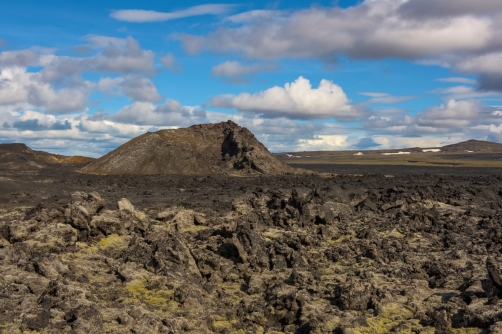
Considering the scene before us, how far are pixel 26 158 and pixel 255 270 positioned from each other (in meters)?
59.5

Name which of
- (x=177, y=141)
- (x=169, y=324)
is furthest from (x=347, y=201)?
(x=177, y=141)

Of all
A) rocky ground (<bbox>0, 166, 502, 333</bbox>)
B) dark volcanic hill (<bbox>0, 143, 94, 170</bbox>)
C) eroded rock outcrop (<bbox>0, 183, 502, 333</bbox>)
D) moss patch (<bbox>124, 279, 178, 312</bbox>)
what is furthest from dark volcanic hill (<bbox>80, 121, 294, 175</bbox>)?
moss patch (<bbox>124, 279, 178, 312</bbox>)

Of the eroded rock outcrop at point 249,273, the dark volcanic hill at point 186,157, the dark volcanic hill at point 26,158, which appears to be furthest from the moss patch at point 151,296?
the dark volcanic hill at point 26,158

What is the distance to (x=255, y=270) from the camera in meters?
13.7

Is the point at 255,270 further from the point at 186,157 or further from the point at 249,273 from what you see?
the point at 186,157

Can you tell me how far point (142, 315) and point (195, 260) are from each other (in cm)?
464

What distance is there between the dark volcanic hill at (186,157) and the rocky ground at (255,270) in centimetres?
2807

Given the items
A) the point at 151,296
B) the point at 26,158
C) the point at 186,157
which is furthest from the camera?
the point at 26,158

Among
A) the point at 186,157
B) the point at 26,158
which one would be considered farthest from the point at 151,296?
the point at 26,158

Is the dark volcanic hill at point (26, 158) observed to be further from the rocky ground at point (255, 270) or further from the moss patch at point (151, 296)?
the moss patch at point (151, 296)

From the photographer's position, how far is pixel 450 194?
96.6ft

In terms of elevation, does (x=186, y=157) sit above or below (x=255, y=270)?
above

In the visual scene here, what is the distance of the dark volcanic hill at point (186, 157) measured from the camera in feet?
169

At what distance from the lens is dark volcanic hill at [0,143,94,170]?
5900 cm
